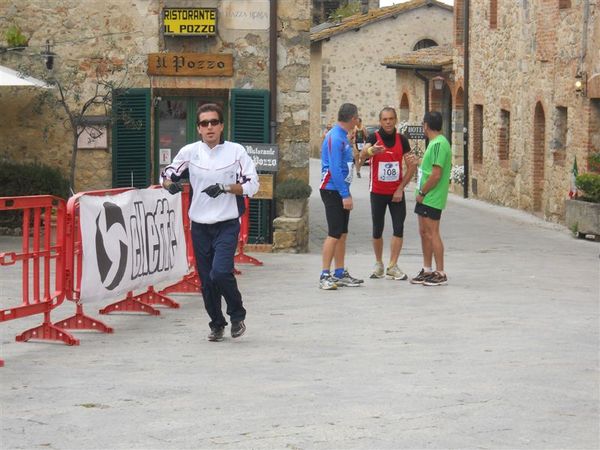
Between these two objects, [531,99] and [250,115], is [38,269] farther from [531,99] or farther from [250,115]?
[531,99]

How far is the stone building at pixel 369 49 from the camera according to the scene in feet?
180

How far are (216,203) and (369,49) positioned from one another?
4638 cm

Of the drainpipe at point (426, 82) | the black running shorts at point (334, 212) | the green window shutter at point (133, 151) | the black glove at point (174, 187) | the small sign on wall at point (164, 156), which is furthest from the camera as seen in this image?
the drainpipe at point (426, 82)

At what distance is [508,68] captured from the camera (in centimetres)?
3130

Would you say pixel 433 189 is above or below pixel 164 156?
below

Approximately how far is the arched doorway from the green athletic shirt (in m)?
14.6

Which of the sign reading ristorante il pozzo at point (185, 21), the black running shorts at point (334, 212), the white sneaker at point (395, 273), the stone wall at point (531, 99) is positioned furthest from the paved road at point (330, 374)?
the stone wall at point (531, 99)

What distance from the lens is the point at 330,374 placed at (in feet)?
29.0

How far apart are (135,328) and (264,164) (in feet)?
24.7

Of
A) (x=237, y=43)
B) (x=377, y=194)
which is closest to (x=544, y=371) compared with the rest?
(x=377, y=194)

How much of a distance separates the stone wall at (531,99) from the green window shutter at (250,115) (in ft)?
21.9

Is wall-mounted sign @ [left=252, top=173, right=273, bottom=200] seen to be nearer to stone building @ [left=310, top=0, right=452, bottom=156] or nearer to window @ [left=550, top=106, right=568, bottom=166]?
window @ [left=550, top=106, right=568, bottom=166]

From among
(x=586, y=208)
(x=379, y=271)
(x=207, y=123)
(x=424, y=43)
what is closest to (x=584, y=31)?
(x=586, y=208)

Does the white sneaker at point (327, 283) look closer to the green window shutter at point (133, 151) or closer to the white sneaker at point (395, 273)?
the white sneaker at point (395, 273)
